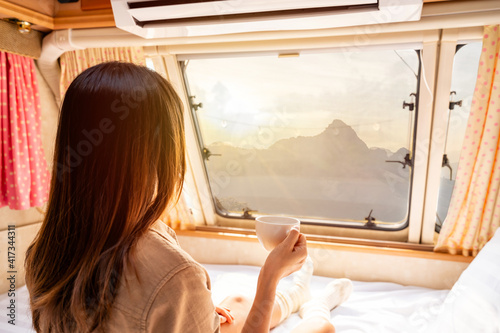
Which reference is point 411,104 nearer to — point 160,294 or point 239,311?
point 239,311

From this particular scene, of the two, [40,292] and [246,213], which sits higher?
[40,292]

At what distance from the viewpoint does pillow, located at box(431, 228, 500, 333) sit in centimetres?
119

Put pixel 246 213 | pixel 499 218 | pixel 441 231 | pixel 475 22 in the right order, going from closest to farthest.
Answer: pixel 475 22 → pixel 499 218 → pixel 441 231 → pixel 246 213

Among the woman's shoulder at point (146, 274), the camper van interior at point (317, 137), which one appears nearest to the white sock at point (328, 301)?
the camper van interior at point (317, 137)

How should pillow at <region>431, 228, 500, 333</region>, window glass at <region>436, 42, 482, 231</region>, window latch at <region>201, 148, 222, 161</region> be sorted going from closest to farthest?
1. pillow at <region>431, 228, 500, 333</region>
2. window glass at <region>436, 42, 482, 231</region>
3. window latch at <region>201, 148, 222, 161</region>

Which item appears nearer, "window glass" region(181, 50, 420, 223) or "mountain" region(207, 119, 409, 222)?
"window glass" region(181, 50, 420, 223)

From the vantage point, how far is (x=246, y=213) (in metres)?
2.68

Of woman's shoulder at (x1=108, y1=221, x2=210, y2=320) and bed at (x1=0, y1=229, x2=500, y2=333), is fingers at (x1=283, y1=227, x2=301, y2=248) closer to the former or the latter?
woman's shoulder at (x1=108, y1=221, x2=210, y2=320)

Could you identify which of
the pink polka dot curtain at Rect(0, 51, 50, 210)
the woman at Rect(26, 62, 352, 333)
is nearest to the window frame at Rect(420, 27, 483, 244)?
the woman at Rect(26, 62, 352, 333)

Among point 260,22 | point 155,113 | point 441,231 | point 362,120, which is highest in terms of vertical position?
point 260,22

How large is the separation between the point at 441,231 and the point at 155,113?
6.33 feet

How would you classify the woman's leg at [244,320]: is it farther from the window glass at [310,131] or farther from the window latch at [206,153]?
the window latch at [206,153]

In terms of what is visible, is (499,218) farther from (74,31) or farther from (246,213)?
(74,31)

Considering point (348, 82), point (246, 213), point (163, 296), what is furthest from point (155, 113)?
point (246, 213)
